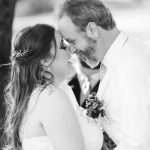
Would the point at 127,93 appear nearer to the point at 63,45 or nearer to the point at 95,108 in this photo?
the point at 95,108

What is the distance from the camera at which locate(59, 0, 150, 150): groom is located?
7.68 feet

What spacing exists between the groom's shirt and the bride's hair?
0.39m

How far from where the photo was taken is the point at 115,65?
100 inches

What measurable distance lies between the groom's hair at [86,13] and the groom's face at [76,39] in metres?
0.03

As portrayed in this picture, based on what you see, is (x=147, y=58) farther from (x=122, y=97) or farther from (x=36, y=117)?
(x=36, y=117)

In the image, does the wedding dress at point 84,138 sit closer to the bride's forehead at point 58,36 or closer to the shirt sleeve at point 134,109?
the shirt sleeve at point 134,109

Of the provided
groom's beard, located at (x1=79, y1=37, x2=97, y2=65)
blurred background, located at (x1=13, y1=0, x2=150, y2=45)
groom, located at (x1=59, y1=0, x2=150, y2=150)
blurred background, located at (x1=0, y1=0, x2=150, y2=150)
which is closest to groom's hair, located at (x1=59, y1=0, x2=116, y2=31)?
groom, located at (x1=59, y1=0, x2=150, y2=150)

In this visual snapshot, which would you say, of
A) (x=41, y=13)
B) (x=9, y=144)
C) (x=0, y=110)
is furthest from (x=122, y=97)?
(x=41, y=13)

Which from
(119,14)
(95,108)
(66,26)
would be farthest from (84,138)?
(119,14)

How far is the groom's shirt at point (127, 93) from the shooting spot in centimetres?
234

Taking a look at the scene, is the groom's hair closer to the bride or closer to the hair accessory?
the bride

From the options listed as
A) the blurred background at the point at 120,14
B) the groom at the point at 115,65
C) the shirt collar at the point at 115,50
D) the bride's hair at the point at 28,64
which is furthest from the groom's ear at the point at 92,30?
the blurred background at the point at 120,14

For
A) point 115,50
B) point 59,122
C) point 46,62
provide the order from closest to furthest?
point 59,122 → point 46,62 → point 115,50

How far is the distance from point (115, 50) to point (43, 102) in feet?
1.95
